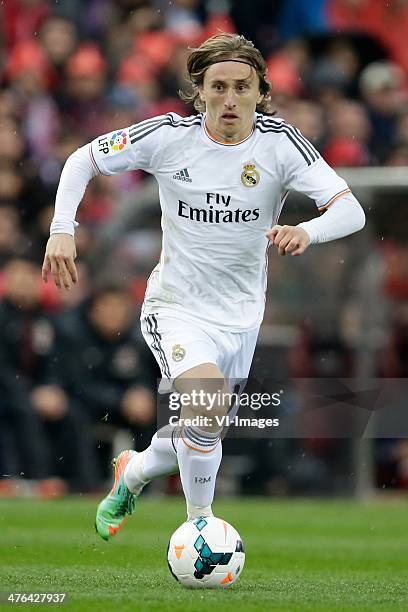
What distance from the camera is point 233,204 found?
7.20 m

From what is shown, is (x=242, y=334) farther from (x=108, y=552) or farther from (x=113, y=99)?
(x=113, y=99)

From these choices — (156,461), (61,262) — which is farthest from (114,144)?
(156,461)

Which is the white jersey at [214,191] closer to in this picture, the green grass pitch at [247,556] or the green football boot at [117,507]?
the green football boot at [117,507]

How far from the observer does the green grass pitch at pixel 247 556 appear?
20.6 ft

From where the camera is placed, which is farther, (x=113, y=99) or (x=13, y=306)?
(x=113, y=99)

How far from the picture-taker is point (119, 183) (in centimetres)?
1424

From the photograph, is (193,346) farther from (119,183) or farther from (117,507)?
(119,183)

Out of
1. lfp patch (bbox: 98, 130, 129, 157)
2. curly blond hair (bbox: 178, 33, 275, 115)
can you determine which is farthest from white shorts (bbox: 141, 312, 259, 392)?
curly blond hair (bbox: 178, 33, 275, 115)

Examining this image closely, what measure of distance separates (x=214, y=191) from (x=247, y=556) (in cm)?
263

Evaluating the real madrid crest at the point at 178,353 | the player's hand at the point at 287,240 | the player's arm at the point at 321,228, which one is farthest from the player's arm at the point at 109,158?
the player's hand at the point at 287,240

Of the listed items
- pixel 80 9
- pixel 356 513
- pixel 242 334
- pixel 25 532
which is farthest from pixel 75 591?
pixel 80 9

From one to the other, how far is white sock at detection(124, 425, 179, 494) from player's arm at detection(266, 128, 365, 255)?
1.38m

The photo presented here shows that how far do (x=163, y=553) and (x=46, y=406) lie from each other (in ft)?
13.9

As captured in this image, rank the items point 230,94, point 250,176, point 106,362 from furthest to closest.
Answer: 1. point 106,362
2. point 250,176
3. point 230,94
